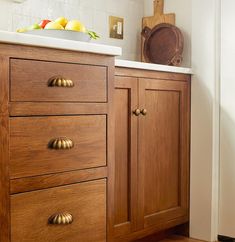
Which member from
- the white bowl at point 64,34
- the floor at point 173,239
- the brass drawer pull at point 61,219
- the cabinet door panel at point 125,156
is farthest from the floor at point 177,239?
the white bowl at point 64,34

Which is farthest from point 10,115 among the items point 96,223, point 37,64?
point 96,223

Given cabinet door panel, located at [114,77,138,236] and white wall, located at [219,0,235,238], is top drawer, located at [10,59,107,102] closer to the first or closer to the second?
cabinet door panel, located at [114,77,138,236]

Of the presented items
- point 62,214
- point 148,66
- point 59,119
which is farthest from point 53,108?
point 148,66

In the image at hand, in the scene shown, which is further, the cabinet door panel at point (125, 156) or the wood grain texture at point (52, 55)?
the cabinet door panel at point (125, 156)

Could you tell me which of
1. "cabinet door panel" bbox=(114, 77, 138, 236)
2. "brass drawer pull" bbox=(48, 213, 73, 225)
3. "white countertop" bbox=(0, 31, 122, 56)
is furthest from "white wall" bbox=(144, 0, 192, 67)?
"brass drawer pull" bbox=(48, 213, 73, 225)

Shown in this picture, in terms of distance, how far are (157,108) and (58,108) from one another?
2.76 ft

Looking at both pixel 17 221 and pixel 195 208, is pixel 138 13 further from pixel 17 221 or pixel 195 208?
pixel 17 221

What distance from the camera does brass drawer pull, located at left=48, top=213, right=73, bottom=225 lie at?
65.5 inches

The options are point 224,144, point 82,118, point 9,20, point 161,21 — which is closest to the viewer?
point 82,118

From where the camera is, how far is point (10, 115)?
1.53 m

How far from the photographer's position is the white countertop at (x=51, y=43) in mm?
1491

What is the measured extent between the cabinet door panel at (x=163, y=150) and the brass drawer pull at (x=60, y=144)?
2.17 ft

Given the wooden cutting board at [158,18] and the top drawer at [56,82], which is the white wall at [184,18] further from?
the top drawer at [56,82]

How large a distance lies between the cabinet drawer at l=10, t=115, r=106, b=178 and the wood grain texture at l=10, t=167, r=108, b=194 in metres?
0.02
